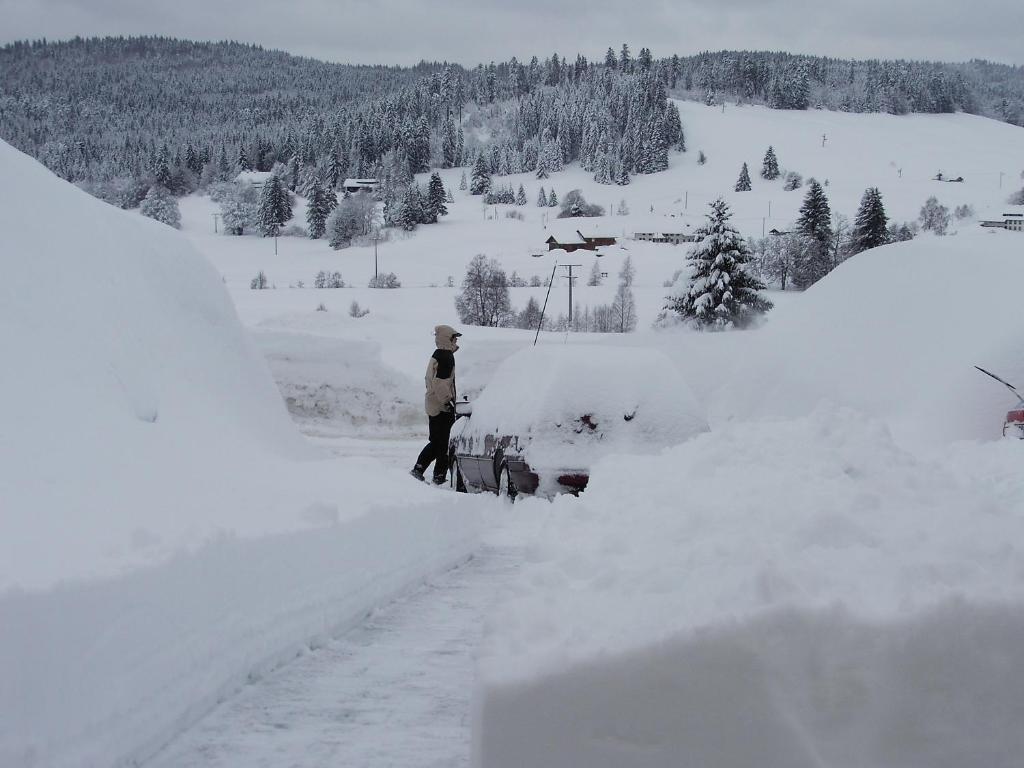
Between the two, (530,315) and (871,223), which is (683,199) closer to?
(871,223)

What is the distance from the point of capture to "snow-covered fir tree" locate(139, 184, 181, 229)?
379 feet

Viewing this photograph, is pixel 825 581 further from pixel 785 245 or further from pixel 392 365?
pixel 785 245

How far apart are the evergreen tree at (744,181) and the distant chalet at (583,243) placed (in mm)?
35005

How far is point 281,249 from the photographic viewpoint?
360 ft

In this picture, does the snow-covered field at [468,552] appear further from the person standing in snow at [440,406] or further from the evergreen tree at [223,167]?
the evergreen tree at [223,167]

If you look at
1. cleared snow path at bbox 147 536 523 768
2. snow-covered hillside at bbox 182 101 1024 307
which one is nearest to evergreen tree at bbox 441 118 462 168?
snow-covered hillside at bbox 182 101 1024 307

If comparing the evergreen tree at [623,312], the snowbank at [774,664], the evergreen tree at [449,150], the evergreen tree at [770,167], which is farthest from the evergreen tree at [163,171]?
the snowbank at [774,664]

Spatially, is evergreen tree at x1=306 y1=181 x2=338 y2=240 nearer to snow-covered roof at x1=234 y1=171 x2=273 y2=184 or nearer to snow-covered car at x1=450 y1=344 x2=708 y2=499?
snow-covered roof at x1=234 y1=171 x2=273 y2=184

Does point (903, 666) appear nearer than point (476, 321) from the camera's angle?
Yes

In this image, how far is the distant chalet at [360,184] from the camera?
502 feet

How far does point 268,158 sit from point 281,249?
6338 centimetres

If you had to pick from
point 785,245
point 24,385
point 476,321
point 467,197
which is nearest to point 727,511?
point 24,385

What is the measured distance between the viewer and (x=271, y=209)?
391 ft

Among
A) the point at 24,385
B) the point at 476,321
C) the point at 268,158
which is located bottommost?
the point at 476,321
